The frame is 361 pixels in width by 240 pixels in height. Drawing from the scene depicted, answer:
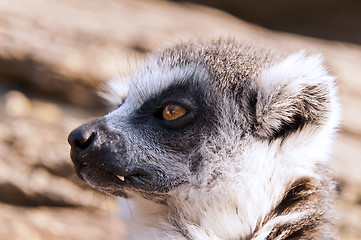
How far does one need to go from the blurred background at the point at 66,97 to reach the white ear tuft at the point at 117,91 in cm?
21

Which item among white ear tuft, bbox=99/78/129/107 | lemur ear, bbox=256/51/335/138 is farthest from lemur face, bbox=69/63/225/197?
white ear tuft, bbox=99/78/129/107

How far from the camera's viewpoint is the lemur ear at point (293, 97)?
2098mm

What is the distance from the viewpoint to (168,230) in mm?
2236

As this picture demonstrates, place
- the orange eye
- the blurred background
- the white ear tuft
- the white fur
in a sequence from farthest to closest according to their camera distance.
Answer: the blurred background, the white ear tuft, the orange eye, the white fur

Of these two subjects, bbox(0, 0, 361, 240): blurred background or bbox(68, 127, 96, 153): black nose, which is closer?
bbox(68, 127, 96, 153): black nose

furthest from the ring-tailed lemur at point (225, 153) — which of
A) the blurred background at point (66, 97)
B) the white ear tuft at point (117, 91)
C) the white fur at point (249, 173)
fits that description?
the blurred background at point (66, 97)

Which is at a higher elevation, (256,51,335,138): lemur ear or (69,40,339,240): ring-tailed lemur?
(256,51,335,138): lemur ear

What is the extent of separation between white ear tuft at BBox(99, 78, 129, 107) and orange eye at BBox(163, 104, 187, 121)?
0.66 meters

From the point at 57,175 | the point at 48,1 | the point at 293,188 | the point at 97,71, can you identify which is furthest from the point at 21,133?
the point at 293,188

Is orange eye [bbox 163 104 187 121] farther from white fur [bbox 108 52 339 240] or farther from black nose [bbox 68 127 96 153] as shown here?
black nose [bbox 68 127 96 153]

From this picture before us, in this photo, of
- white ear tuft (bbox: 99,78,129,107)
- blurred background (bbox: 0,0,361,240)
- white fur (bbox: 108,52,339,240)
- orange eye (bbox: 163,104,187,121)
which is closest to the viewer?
white fur (bbox: 108,52,339,240)

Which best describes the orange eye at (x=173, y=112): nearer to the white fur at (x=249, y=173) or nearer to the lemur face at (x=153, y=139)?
the lemur face at (x=153, y=139)

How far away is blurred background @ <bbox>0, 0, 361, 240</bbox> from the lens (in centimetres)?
411

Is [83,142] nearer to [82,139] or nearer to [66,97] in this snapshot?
[82,139]
